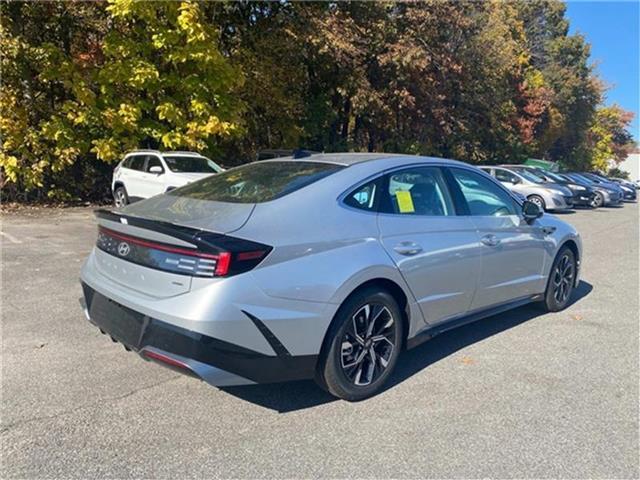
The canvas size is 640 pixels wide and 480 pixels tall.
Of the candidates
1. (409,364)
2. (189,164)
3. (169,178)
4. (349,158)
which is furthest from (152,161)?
(409,364)

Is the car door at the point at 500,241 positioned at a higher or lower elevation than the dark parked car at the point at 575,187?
lower

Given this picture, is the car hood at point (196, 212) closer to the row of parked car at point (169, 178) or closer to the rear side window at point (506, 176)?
the row of parked car at point (169, 178)

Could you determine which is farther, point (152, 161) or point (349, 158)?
point (152, 161)

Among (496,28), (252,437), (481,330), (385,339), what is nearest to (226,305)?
(252,437)

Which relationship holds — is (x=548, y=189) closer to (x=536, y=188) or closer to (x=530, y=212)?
(x=536, y=188)

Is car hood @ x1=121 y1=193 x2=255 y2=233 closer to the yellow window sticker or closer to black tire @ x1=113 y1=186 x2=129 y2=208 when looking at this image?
the yellow window sticker

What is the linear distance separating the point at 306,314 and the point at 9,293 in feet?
12.9

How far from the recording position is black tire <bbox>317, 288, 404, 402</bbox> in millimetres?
3035

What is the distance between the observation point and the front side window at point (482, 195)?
13.6 feet

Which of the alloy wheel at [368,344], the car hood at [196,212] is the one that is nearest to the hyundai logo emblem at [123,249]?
the car hood at [196,212]

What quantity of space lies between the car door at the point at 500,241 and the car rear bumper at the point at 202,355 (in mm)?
1929

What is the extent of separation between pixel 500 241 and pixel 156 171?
360 inches

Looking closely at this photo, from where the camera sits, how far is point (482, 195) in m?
4.34

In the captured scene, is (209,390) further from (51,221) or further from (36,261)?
(51,221)
